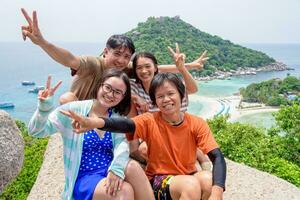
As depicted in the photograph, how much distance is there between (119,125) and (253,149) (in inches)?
269

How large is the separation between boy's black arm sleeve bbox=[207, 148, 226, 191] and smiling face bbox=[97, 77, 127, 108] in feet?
2.73

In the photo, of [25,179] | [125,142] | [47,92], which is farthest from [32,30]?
[25,179]

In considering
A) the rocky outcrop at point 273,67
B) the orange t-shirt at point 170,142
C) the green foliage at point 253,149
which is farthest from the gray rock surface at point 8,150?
the rocky outcrop at point 273,67

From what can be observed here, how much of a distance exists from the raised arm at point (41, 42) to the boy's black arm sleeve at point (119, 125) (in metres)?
1.04

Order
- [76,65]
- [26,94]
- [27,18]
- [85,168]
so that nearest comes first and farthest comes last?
[85,168], [27,18], [76,65], [26,94]

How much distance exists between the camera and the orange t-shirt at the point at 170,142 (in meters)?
2.98

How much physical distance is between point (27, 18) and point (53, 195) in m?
2.29

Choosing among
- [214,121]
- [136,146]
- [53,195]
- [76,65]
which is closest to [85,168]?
[136,146]

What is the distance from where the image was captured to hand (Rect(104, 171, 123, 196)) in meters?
2.58

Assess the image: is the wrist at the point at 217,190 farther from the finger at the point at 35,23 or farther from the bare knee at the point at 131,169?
the finger at the point at 35,23

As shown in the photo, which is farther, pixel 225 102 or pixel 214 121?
pixel 225 102

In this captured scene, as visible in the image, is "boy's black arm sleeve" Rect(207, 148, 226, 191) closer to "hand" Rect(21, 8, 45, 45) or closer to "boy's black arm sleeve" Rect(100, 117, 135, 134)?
"boy's black arm sleeve" Rect(100, 117, 135, 134)

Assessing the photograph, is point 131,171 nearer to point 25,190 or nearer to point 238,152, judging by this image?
point 25,190

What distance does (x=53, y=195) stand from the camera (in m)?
4.57
